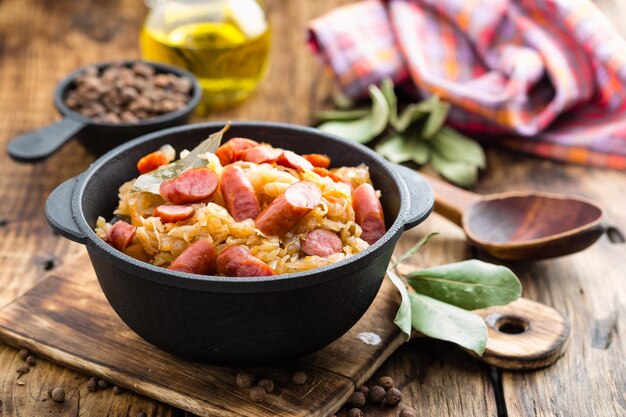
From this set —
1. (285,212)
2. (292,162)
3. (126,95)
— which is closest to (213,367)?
→ (285,212)

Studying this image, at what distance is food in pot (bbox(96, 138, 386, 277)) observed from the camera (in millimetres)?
1862

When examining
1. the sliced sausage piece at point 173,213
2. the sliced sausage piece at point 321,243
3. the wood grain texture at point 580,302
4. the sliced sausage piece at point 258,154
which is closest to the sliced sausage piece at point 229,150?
the sliced sausage piece at point 258,154

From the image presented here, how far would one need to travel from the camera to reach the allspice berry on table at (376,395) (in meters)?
2.01

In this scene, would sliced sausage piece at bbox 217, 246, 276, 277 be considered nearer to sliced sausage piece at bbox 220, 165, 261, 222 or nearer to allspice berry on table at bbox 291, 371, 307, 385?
sliced sausage piece at bbox 220, 165, 261, 222

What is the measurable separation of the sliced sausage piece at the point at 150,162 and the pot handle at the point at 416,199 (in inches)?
23.9

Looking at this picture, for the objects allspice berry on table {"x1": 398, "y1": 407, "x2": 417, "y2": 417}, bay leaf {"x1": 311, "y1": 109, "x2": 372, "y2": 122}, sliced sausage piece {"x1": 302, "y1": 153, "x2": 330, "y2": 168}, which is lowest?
bay leaf {"x1": 311, "y1": 109, "x2": 372, "y2": 122}

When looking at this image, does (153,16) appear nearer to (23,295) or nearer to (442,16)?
(442,16)

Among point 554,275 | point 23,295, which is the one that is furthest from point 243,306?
point 554,275

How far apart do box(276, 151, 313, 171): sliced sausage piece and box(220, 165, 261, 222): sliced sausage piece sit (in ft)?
0.50

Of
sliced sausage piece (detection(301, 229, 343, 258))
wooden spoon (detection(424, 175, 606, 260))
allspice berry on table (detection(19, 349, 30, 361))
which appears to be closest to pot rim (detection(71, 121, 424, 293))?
sliced sausage piece (detection(301, 229, 343, 258))

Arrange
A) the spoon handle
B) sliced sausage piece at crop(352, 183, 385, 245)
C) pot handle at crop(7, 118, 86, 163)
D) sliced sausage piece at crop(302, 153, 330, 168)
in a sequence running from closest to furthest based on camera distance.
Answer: sliced sausage piece at crop(352, 183, 385, 245)
sliced sausage piece at crop(302, 153, 330, 168)
the spoon handle
pot handle at crop(7, 118, 86, 163)

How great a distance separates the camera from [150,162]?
217 cm

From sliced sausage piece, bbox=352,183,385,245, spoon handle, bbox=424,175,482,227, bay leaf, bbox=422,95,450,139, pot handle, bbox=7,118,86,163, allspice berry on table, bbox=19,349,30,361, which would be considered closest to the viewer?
sliced sausage piece, bbox=352,183,385,245

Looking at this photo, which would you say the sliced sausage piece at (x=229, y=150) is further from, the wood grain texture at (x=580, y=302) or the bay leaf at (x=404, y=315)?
the wood grain texture at (x=580, y=302)
